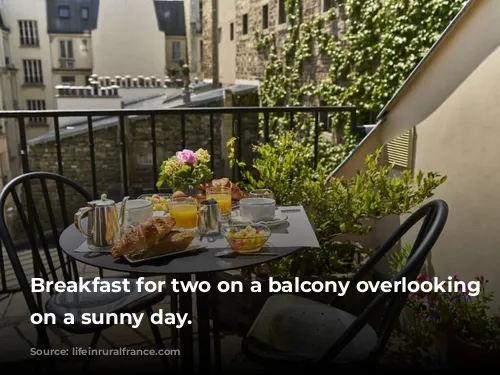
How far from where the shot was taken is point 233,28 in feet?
43.4

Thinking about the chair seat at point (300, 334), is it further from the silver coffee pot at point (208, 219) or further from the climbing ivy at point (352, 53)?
the climbing ivy at point (352, 53)

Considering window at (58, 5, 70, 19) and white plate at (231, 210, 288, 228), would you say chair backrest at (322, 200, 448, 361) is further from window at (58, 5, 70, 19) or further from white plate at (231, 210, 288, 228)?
window at (58, 5, 70, 19)

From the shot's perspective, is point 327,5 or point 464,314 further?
point 327,5

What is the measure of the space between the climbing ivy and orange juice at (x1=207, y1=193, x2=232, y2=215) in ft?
11.2

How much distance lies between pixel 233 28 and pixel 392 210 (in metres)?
12.2

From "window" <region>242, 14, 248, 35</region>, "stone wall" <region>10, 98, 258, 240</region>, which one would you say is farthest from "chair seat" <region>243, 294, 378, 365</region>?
"window" <region>242, 14, 248, 35</region>

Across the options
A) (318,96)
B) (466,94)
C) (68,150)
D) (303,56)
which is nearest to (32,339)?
(466,94)

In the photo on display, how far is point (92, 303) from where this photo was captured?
1587 millimetres

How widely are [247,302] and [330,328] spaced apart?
0.73m

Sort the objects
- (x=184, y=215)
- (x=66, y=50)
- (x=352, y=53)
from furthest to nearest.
Answer: (x=66, y=50), (x=352, y=53), (x=184, y=215)

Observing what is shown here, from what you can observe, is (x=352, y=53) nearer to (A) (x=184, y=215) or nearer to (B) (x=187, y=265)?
(A) (x=184, y=215)

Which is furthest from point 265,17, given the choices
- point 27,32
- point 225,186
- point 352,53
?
point 27,32

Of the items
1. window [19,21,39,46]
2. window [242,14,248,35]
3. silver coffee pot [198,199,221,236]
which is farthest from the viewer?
window [19,21,39,46]

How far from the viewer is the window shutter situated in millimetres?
2288
